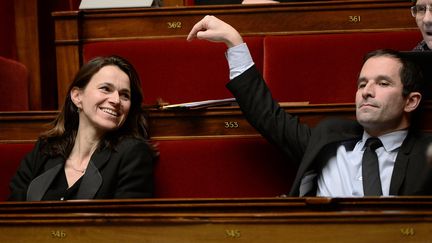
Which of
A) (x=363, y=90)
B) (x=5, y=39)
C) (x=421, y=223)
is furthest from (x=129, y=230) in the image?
(x=5, y=39)

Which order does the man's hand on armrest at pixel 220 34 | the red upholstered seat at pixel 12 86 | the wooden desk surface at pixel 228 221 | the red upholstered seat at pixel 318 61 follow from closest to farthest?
the wooden desk surface at pixel 228 221 → the man's hand on armrest at pixel 220 34 → the red upholstered seat at pixel 318 61 → the red upholstered seat at pixel 12 86

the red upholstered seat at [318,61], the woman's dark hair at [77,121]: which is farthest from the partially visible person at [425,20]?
the woman's dark hair at [77,121]

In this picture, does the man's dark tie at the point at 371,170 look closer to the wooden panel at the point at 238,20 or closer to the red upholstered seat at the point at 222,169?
the red upholstered seat at the point at 222,169

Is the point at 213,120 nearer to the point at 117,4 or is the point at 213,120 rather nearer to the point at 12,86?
the point at 117,4

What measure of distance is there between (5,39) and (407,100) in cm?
82

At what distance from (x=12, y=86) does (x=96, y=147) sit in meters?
0.36

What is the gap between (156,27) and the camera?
1.07 m

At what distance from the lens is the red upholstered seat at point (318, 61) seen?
1009 mm

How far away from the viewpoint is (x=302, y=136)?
796 mm

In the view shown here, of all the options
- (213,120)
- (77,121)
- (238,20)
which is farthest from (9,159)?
(238,20)

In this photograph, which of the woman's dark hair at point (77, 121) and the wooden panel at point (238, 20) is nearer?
the woman's dark hair at point (77, 121)

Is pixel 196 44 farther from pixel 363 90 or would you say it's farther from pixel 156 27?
pixel 363 90

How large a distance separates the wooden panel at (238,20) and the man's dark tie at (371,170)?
1.05 ft

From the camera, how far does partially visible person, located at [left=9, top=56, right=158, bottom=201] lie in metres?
0.80
